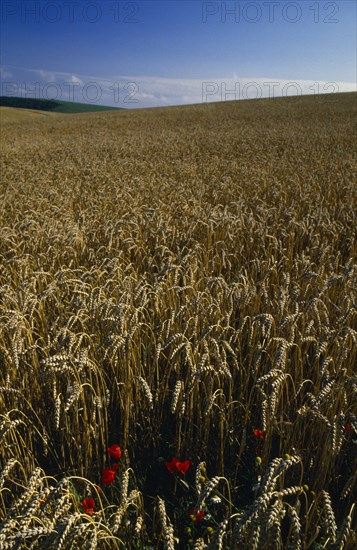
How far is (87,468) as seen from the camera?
1.97 metres

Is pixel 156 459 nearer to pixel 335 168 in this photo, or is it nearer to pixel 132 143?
pixel 335 168

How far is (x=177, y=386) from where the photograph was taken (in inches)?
70.0

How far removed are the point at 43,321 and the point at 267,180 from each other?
557 centimetres

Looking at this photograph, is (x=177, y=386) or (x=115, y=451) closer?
(x=177, y=386)

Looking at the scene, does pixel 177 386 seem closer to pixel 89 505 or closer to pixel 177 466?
pixel 177 466

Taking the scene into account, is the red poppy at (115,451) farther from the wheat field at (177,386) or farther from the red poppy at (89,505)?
the red poppy at (89,505)

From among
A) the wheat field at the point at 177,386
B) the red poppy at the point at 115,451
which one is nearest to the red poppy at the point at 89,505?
the wheat field at the point at 177,386

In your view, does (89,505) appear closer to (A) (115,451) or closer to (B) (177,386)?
(A) (115,451)

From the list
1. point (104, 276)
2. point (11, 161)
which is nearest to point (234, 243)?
point (104, 276)

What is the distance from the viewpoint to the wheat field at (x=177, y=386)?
5.16 ft

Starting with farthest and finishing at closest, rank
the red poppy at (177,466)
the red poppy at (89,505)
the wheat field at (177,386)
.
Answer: the red poppy at (177,466) < the red poppy at (89,505) < the wheat field at (177,386)

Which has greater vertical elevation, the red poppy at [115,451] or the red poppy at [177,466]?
the red poppy at [115,451]

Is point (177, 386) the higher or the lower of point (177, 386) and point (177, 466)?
the higher

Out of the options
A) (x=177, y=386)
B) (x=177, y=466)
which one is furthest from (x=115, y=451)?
(x=177, y=386)
